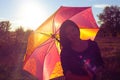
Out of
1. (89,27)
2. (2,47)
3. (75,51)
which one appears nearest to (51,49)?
(89,27)

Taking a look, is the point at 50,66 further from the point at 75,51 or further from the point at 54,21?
the point at 75,51

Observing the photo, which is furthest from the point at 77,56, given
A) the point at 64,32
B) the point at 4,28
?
the point at 4,28

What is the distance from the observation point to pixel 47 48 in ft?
23.5

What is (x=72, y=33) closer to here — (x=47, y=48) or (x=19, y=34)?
(x=47, y=48)

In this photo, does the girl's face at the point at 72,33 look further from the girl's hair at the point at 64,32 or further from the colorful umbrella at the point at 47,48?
the colorful umbrella at the point at 47,48

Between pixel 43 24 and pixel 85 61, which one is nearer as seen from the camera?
pixel 85 61

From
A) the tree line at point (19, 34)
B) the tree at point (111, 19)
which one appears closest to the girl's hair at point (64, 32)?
the tree line at point (19, 34)

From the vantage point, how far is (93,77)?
5.07 meters

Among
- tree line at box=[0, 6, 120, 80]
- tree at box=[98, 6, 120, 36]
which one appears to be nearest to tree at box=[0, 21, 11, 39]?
tree line at box=[0, 6, 120, 80]

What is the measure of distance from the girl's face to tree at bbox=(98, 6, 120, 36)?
53.4 metres

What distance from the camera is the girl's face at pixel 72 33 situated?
5273 mm

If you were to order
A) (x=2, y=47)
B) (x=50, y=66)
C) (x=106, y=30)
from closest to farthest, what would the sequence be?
(x=50, y=66), (x=2, y=47), (x=106, y=30)

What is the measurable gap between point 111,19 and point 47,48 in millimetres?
60899

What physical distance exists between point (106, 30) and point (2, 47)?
36.7 meters
